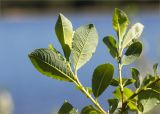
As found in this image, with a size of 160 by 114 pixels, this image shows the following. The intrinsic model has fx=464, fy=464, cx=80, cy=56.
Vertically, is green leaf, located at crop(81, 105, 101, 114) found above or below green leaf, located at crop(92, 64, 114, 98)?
below

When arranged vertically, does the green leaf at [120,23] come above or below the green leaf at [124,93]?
above

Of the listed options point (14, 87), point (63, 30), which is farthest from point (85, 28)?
point (14, 87)

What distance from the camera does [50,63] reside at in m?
0.36

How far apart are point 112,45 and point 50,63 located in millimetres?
69

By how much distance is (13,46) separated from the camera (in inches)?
159

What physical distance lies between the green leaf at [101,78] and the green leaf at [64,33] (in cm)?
3

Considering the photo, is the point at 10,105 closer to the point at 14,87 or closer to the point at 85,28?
the point at 14,87

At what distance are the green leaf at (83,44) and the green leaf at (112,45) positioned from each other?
0.03m

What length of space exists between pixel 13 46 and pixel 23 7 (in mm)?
1929

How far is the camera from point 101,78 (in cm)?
38

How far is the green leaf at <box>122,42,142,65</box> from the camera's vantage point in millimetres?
396

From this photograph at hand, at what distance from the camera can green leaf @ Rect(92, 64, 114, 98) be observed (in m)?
0.38

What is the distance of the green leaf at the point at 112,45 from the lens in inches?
15.7

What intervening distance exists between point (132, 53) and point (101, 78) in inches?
1.6
